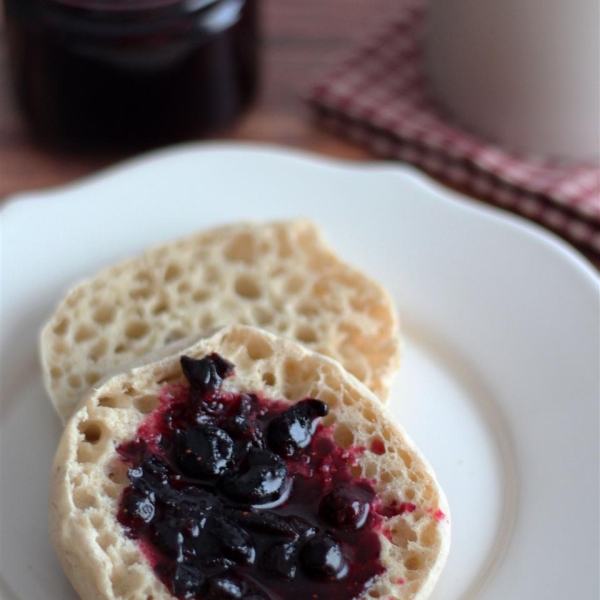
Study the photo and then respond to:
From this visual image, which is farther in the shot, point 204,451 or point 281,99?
point 281,99

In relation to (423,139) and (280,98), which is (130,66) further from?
(423,139)

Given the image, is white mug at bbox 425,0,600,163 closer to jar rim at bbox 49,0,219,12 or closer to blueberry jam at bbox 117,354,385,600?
jar rim at bbox 49,0,219,12

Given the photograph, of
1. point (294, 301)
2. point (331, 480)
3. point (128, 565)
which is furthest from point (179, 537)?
point (294, 301)

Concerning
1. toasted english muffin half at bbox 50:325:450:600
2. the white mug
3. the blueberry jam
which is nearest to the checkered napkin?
the white mug

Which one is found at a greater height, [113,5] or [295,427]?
[113,5]

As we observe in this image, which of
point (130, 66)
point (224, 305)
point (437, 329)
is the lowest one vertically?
point (437, 329)

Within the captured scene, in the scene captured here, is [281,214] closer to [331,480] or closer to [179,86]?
[179,86]

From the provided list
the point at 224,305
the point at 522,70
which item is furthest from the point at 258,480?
the point at 522,70

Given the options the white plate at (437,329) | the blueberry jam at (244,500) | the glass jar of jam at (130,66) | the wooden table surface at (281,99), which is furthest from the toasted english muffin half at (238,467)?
the wooden table surface at (281,99)
